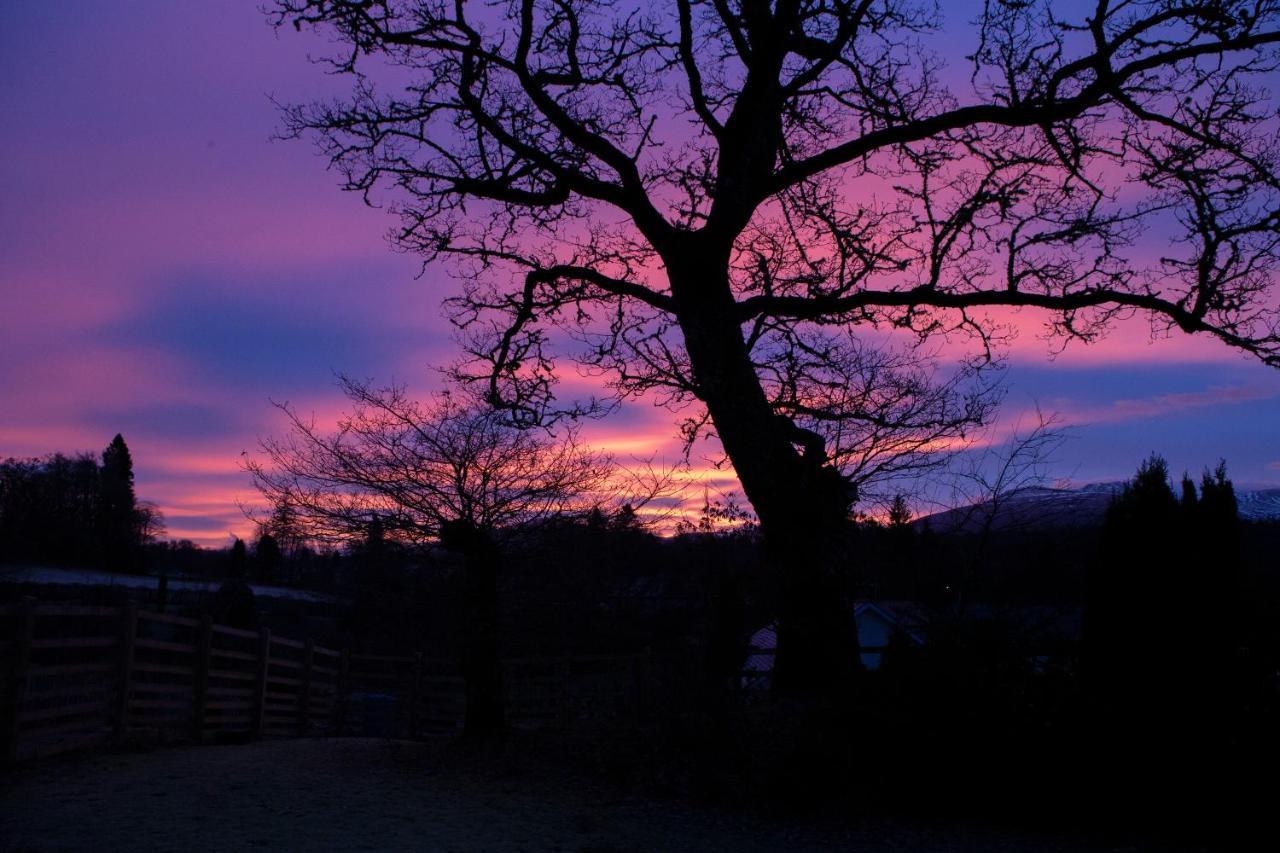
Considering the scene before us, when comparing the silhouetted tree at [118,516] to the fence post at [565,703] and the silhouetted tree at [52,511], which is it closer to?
the silhouetted tree at [52,511]

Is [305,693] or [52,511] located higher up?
[52,511]

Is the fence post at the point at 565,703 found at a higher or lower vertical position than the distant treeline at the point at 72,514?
lower

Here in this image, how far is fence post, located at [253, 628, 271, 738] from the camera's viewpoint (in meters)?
17.4

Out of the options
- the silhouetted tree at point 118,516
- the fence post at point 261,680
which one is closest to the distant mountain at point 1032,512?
the fence post at point 261,680

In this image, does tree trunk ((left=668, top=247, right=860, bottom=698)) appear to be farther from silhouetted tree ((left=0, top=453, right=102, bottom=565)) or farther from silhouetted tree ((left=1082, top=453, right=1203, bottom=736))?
silhouetted tree ((left=0, top=453, right=102, bottom=565))

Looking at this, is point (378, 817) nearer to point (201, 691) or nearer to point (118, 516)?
point (201, 691)

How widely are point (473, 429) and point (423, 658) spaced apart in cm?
964

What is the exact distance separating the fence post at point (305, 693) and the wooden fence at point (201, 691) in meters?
0.03

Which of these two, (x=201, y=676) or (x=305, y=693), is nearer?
(x=201, y=676)

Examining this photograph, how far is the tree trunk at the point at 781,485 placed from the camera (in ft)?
36.2

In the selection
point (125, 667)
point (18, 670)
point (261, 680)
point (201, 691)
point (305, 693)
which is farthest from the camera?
point (305, 693)

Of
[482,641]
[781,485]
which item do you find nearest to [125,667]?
[482,641]

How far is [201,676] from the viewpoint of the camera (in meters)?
15.1

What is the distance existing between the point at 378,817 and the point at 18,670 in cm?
454
